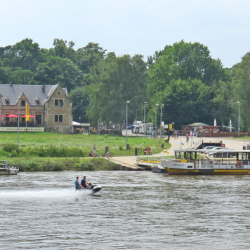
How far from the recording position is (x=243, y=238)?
2800cm

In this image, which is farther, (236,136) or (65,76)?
(65,76)

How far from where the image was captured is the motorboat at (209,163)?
5725 centimetres

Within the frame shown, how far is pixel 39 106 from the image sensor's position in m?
126

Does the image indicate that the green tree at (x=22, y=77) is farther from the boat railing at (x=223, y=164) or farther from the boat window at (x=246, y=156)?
the boat window at (x=246, y=156)

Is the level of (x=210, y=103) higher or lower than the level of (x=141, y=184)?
higher

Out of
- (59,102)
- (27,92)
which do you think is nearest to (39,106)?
(59,102)

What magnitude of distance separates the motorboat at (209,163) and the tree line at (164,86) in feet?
199

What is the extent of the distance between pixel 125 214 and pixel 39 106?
94.6m

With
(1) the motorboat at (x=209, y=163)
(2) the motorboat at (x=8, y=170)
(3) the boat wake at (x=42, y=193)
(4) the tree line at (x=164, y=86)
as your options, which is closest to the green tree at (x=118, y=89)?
(4) the tree line at (x=164, y=86)

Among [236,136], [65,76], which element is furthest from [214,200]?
[65,76]

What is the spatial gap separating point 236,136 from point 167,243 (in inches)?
3712

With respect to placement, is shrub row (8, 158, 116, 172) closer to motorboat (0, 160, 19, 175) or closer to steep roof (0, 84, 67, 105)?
motorboat (0, 160, 19, 175)

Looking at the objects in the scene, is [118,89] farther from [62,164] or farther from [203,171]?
[203,171]

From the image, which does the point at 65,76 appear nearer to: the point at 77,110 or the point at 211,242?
the point at 77,110
